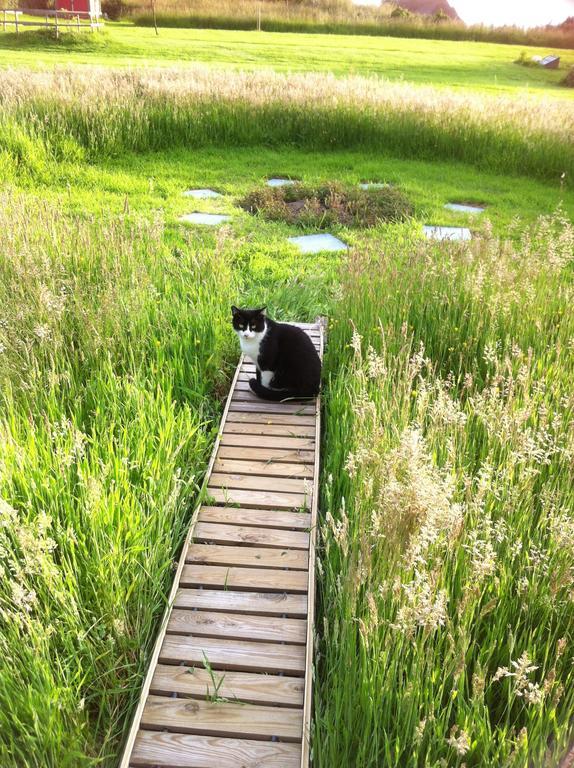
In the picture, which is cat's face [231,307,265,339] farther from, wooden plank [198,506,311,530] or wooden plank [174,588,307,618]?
wooden plank [174,588,307,618]

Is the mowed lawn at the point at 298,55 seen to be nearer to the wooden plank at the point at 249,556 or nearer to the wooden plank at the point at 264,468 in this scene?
the wooden plank at the point at 264,468

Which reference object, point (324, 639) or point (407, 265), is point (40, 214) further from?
point (324, 639)

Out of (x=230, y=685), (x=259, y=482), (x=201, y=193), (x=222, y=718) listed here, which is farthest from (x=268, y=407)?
(x=201, y=193)

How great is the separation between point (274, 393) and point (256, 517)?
44.5 inches

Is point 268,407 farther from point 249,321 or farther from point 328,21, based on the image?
point 328,21

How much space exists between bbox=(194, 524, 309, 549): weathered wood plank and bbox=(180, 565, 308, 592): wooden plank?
0.16 m

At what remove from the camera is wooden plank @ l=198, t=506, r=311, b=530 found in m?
3.18

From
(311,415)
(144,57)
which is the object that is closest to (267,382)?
(311,415)

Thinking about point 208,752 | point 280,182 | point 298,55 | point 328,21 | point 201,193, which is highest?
point 328,21

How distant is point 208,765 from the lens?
211 cm

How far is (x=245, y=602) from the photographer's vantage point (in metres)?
2.74

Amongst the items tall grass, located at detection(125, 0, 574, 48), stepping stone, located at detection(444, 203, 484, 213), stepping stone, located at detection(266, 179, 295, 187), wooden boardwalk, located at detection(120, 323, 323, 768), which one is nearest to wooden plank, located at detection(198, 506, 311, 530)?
wooden boardwalk, located at detection(120, 323, 323, 768)

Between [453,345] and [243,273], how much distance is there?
249 cm

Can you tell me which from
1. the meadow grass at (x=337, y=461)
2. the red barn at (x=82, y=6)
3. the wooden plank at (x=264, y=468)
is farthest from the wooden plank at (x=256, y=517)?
Answer: the red barn at (x=82, y=6)
